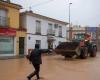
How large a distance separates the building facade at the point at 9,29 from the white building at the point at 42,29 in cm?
234

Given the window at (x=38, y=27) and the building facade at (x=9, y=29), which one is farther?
the window at (x=38, y=27)

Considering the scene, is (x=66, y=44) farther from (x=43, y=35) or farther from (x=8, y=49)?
(x=43, y=35)

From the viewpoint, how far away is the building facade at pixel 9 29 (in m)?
32.7

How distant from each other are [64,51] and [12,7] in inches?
406

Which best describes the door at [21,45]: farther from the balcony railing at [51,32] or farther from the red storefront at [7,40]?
the balcony railing at [51,32]

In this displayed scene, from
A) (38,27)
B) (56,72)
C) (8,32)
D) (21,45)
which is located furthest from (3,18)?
(56,72)

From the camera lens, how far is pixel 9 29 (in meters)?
33.2

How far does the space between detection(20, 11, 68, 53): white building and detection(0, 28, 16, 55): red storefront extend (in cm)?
355

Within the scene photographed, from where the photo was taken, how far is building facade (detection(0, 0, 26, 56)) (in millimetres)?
32656

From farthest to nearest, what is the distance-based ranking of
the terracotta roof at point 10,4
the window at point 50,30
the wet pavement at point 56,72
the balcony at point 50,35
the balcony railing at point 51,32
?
the window at point 50,30 < the balcony railing at point 51,32 < the balcony at point 50,35 < the terracotta roof at point 10,4 < the wet pavement at point 56,72

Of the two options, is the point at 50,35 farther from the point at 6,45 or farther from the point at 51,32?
the point at 6,45

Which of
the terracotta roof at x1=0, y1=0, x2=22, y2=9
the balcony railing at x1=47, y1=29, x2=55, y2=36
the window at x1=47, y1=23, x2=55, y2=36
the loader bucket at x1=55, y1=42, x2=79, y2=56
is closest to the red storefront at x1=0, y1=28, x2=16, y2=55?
the terracotta roof at x1=0, y1=0, x2=22, y2=9

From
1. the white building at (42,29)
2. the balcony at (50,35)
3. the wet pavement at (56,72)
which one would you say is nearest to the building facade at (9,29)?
the white building at (42,29)

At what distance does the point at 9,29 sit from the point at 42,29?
28.9 ft
